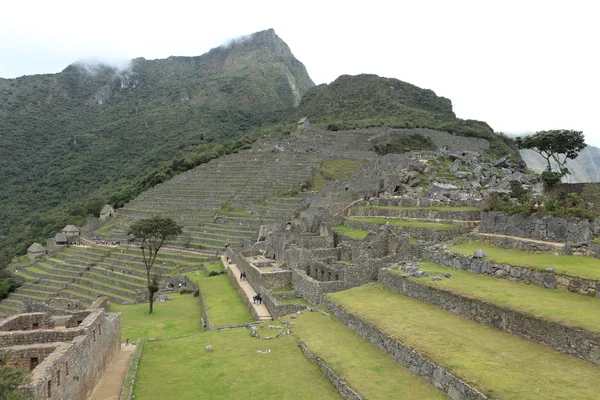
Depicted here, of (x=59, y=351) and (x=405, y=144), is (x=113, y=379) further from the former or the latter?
(x=405, y=144)

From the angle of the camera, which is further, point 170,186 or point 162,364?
point 170,186

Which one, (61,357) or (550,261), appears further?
(550,261)

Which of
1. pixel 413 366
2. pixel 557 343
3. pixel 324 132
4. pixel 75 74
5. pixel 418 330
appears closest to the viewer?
pixel 557 343

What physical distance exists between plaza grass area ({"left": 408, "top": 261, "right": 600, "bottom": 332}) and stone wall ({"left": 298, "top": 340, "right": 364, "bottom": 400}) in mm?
4082

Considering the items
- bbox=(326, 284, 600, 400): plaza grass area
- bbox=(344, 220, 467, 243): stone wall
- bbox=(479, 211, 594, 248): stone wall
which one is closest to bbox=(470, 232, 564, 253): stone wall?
bbox=(479, 211, 594, 248): stone wall

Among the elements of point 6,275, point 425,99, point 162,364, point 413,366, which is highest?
point 425,99

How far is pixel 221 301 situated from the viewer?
22266 millimetres

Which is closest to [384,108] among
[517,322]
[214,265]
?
[214,265]

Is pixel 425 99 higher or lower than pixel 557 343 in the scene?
higher

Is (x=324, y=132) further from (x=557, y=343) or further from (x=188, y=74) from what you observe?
(x=188, y=74)

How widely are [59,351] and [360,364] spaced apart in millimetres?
6933

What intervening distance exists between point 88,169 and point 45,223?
30.6 metres

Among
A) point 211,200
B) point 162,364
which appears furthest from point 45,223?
point 162,364

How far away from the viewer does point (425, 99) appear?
90.8m
